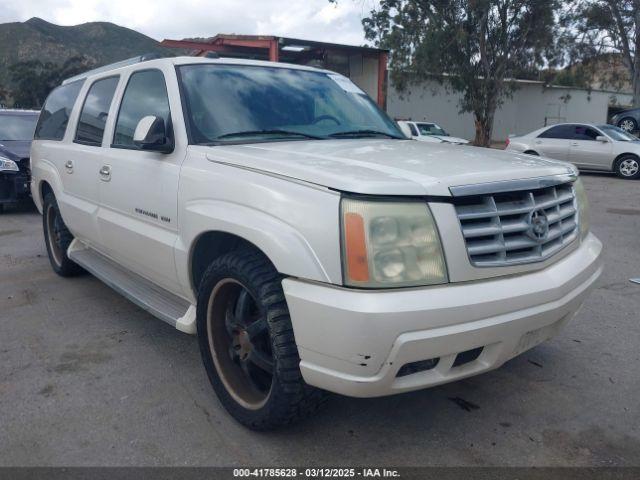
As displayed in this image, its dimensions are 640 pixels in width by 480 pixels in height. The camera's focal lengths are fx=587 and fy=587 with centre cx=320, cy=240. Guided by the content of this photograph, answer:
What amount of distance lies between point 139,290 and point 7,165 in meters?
6.81

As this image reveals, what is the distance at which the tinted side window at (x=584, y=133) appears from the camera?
14.7m

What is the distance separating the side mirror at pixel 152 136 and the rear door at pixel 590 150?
1371 cm

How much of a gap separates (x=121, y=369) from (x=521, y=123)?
3689cm

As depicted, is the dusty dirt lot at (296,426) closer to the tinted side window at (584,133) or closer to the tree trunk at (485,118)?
the tinted side window at (584,133)

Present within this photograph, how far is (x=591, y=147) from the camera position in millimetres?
14594

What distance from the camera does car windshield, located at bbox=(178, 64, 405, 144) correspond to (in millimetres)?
3363

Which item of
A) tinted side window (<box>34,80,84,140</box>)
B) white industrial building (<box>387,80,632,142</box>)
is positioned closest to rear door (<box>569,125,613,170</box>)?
tinted side window (<box>34,80,84,140</box>)

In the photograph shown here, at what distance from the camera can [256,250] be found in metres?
2.65

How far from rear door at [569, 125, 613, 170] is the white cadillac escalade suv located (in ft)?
40.6

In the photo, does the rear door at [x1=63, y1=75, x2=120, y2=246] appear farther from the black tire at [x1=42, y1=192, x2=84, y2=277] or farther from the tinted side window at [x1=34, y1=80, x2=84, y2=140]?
the black tire at [x1=42, y1=192, x2=84, y2=277]

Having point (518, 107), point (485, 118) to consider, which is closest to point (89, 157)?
point (485, 118)

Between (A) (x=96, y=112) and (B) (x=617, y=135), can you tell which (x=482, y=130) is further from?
(A) (x=96, y=112)

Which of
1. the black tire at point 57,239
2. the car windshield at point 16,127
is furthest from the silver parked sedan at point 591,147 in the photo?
the black tire at point 57,239

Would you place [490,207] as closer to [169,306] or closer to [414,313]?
[414,313]
